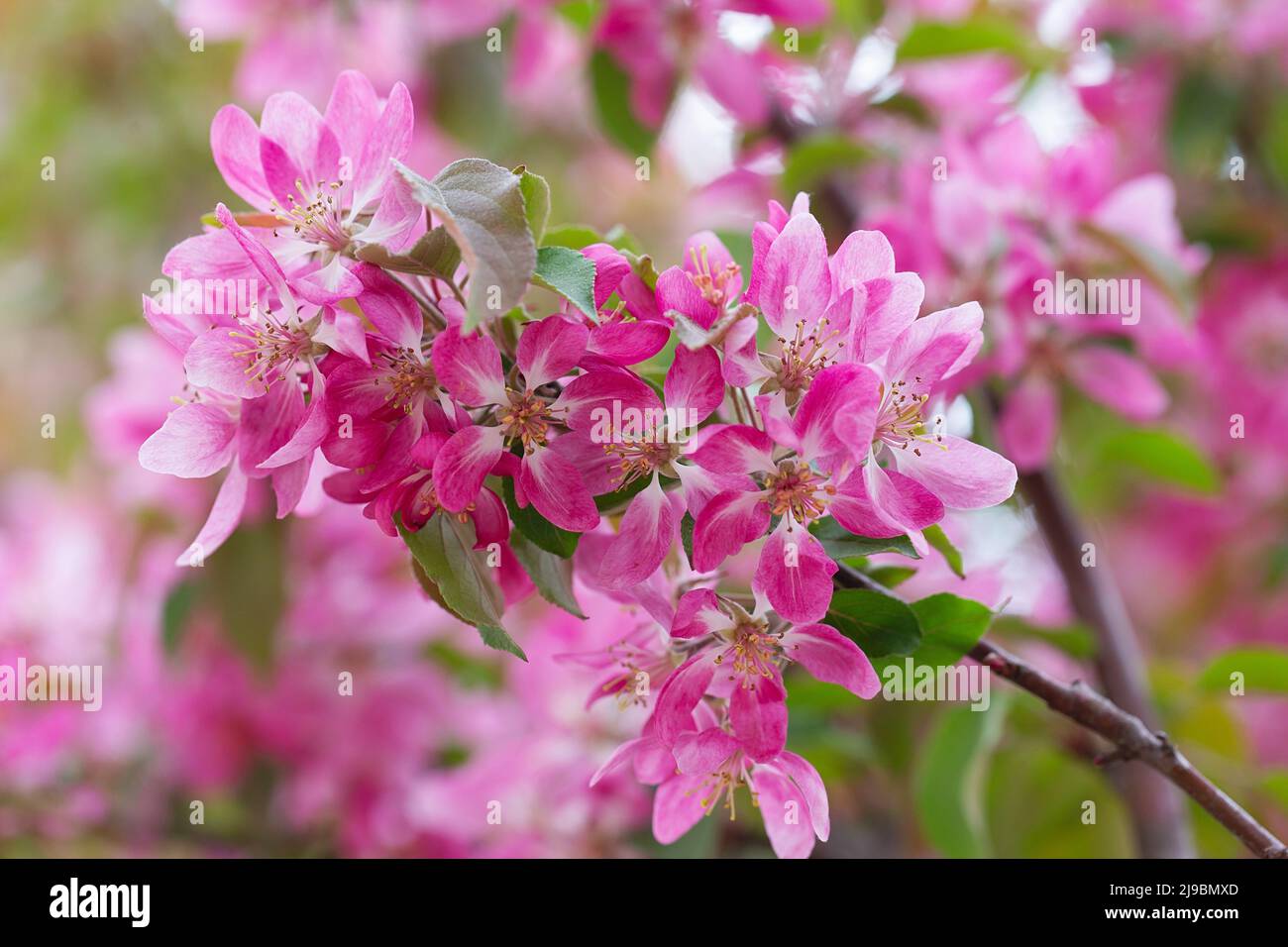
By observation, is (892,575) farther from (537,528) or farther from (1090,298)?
(1090,298)

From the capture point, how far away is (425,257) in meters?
0.51

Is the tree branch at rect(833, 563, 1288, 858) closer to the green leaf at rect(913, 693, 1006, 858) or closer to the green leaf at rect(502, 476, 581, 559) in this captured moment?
the green leaf at rect(502, 476, 581, 559)

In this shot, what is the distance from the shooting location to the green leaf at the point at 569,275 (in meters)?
0.48

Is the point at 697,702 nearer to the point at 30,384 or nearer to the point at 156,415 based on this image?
the point at 156,415

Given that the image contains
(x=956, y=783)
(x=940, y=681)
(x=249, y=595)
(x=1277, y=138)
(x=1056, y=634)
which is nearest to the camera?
(x=940, y=681)

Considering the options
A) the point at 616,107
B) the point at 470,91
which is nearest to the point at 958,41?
the point at 616,107

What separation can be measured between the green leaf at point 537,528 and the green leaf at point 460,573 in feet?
0.08

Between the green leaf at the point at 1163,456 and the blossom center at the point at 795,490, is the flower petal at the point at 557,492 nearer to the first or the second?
the blossom center at the point at 795,490

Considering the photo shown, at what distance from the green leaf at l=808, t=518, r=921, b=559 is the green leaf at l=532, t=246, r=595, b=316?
0.50ft

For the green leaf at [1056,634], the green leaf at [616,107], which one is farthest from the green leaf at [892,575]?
the green leaf at [616,107]

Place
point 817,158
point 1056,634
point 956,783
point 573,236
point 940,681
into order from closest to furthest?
point 573,236
point 940,681
point 956,783
point 1056,634
point 817,158

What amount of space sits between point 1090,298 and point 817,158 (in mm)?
258
